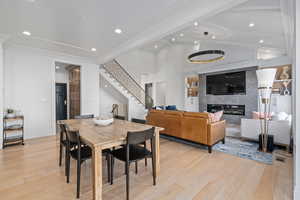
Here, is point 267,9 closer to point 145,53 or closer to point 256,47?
point 256,47

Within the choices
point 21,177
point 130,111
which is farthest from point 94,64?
point 21,177

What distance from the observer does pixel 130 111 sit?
22.3 ft

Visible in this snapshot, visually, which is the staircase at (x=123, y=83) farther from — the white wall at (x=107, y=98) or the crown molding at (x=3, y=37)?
the crown molding at (x=3, y=37)

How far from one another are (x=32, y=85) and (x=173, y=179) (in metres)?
4.87

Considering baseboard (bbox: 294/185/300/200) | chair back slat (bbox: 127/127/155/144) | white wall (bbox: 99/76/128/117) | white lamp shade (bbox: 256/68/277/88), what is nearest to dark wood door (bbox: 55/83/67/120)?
white wall (bbox: 99/76/128/117)

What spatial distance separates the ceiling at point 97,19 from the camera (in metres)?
2.25

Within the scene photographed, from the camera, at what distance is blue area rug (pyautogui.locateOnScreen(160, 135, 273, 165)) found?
9.30 ft

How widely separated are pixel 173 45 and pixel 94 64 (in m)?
4.87

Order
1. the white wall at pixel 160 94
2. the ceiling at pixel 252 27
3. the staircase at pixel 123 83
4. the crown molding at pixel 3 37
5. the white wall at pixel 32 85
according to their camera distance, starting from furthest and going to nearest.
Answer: the white wall at pixel 160 94 → the staircase at pixel 123 83 → the white wall at pixel 32 85 → the crown molding at pixel 3 37 → the ceiling at pixel 252 27

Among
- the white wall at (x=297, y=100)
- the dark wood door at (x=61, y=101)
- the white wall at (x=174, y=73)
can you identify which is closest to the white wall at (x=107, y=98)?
the dark wood door at (x=61, y=101)

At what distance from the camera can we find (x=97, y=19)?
2742 mm

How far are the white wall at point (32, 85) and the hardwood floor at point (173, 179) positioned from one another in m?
1.52

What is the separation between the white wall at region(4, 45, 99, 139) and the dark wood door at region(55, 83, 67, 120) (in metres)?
2.30

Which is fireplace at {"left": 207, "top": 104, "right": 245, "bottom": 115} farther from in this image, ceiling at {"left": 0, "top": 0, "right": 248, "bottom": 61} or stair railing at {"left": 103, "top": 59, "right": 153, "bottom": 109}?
stair railing at {"left": 103, "top": 59, "right": 153, "bottom": 109}
